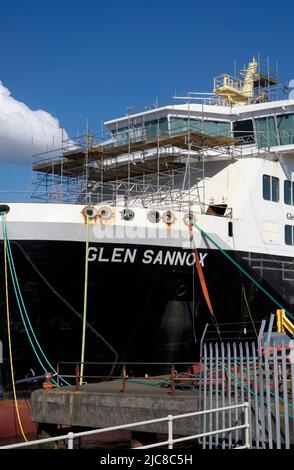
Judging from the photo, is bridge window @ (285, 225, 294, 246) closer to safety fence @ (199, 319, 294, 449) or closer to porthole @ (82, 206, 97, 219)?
porthole @ (82, 206, 97, 219)

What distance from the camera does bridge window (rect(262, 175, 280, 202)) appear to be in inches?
934

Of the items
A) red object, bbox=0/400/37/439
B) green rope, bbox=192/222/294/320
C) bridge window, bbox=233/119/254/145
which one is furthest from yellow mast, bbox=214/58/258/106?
red object, bbox=0/400/37/439

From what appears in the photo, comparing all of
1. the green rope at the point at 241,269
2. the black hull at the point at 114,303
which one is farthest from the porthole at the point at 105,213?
the green rope at the point at 241,269

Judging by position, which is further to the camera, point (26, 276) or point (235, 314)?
point (235, 314)

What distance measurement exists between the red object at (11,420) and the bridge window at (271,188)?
11294 millimetres

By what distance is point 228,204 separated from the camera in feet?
75.2

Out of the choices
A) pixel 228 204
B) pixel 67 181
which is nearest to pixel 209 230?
pixel 228 204

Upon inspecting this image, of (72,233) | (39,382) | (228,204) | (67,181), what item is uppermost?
(67,181)

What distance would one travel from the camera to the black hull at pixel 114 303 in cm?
1861

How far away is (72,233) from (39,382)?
14.4ft

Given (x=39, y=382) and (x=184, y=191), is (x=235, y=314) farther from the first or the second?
(x=39, y=382)

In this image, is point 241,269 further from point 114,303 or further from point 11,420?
point 11,420
